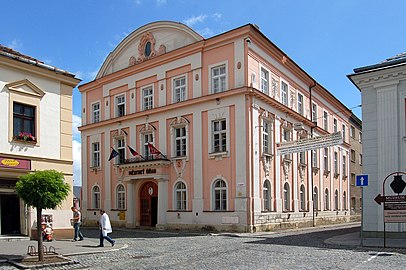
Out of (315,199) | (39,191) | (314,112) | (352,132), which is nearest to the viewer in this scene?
(39,191)

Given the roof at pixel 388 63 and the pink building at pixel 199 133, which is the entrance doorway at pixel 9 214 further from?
the roof at pixel 388 63

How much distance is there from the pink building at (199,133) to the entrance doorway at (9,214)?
10.7 metres

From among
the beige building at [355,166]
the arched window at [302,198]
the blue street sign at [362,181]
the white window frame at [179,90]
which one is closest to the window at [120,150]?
the white window frame at [179,90]

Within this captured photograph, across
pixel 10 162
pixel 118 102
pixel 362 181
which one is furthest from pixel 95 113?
pixel 362 181

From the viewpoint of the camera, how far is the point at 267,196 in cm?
2764

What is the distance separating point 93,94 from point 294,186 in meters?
17.0

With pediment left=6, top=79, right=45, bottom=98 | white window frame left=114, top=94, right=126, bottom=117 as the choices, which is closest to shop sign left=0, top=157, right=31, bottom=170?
pediment left=6, top=79, right=45, bottom=98

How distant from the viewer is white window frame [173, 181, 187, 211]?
2830cm

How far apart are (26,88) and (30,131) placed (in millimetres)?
1824

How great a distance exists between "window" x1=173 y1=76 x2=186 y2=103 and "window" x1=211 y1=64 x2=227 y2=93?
7.88 ft

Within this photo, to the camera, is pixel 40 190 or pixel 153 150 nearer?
pixel 40 190

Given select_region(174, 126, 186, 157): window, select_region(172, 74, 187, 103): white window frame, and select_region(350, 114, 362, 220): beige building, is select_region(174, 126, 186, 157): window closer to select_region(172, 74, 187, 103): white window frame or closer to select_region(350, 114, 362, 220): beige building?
select_region(172, 74, 187, 103): white window frame

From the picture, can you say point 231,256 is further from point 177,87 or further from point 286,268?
point 177,87

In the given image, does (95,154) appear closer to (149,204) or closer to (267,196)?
(149,204)
